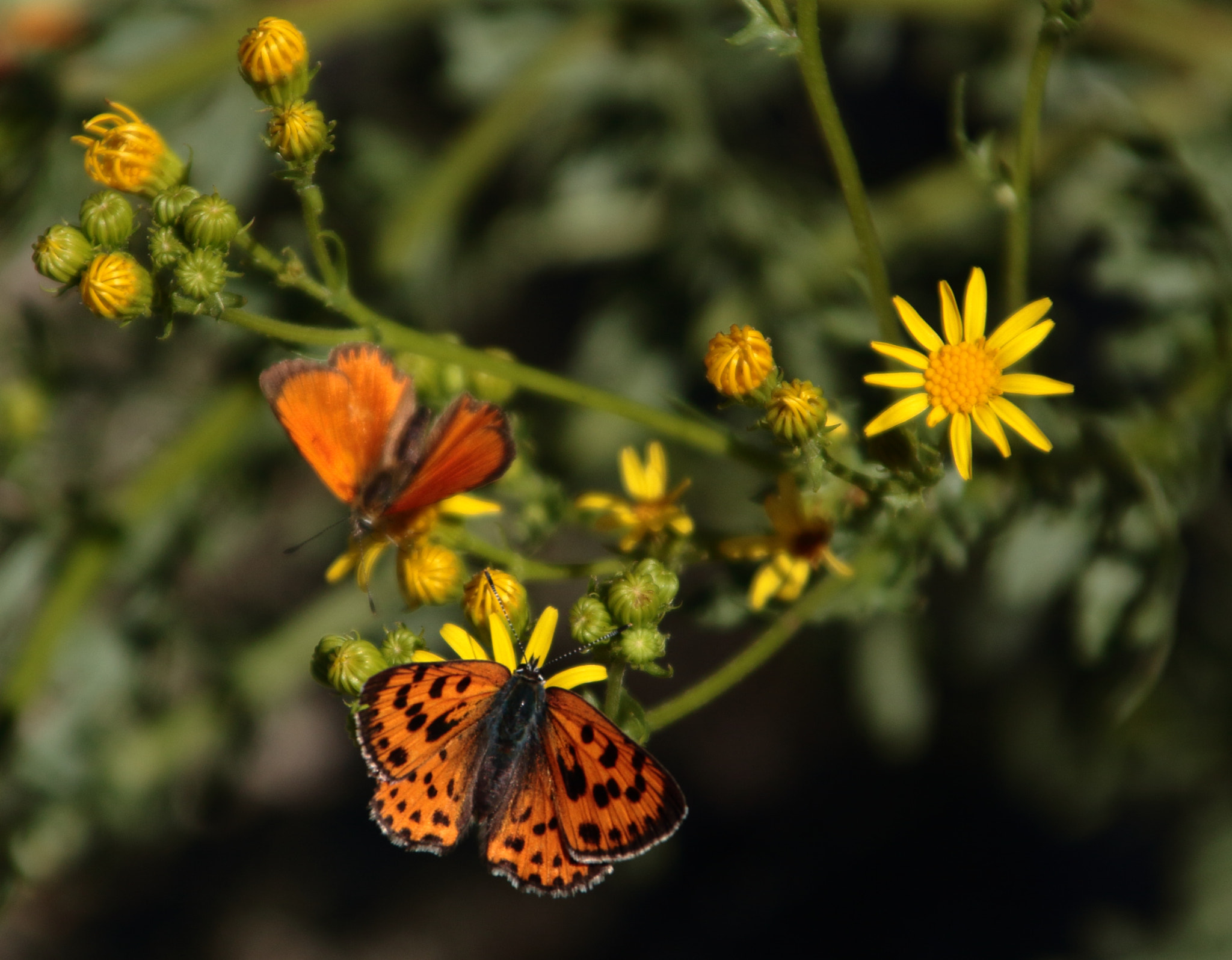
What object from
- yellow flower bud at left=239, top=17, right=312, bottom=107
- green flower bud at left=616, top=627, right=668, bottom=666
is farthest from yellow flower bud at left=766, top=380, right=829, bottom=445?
yellow flower bud at left=239, top=17, right=312, bottom=107

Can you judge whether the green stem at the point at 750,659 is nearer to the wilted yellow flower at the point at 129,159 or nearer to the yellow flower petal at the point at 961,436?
the yellow flower petal at the point at 961,436

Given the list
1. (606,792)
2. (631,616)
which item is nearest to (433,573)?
(631,616)

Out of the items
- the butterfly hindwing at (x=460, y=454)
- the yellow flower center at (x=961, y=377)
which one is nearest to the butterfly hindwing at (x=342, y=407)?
the butterfly hindwing at (x=460, y=454)

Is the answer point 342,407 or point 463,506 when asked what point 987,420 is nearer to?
point 463,506

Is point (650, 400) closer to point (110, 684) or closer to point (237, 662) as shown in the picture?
point (237, 662)

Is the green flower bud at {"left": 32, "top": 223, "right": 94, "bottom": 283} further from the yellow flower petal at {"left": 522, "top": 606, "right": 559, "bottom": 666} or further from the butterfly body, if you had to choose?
the yellow flower petal at {"left": 522, "top": 606, "right": 559, "bottom": 666}

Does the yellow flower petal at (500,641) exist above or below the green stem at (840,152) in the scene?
below
